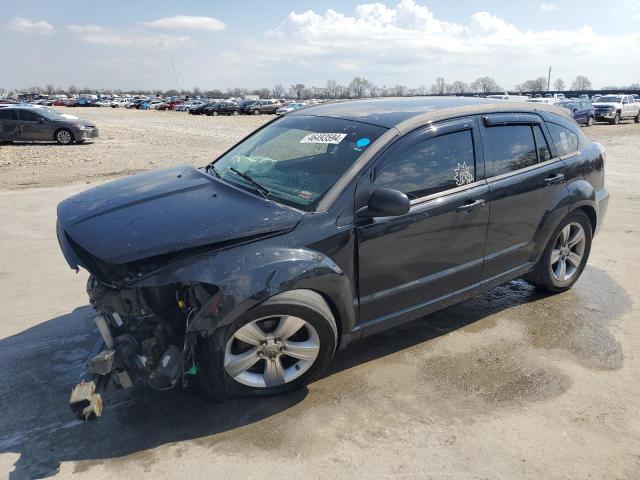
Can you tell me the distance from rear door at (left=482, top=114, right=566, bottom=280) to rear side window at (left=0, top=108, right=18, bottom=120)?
17522 millimetres

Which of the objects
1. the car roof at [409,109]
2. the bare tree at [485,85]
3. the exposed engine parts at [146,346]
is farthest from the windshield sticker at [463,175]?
the bare tree at [485,85]

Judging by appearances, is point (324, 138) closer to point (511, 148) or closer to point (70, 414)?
point (511, 148)

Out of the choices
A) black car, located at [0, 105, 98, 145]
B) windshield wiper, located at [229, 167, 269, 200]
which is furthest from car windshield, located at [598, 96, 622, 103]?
windshield wiper, located at [229, 167, 269, 200]

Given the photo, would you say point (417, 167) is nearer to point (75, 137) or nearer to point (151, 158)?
point (151, 158)

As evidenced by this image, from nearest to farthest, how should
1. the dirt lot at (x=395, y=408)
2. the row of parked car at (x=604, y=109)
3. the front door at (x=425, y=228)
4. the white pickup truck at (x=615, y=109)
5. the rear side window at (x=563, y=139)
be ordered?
1. the dirt lot at (x=395, y=408)
2. the front door at (x=425, y=228)
3. the rear side window at (x=563, y=139)
4. the row of parked car at (x=604, y=109)
5. the white pickup truck at (x=615, y=109)

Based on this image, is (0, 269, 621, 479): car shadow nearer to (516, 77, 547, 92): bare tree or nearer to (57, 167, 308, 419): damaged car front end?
(57, 167, 308, 419): damaged car front end

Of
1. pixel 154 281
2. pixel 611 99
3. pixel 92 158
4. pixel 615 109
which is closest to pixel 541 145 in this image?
pixel 154 281

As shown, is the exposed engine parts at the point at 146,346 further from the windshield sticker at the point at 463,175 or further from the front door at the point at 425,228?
the windshield sticker at the point at 463,175

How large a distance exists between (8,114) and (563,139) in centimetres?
1783

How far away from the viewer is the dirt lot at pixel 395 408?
8.54 feet

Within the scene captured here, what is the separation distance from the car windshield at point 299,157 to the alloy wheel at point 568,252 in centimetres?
225

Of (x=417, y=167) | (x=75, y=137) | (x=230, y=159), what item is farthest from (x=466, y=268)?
(x=75, y=137)

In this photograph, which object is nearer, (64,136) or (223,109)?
(64,136)

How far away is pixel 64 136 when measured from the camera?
683 inches
